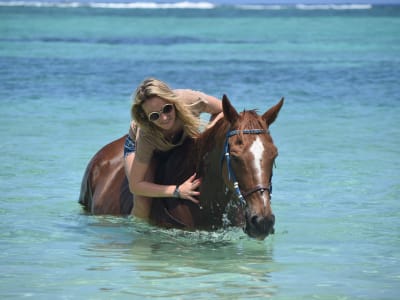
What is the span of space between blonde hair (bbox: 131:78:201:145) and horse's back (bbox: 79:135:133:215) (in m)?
0.96

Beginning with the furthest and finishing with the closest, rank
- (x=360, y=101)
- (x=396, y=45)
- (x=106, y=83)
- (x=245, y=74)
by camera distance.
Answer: (x=396, y=45), (x=245, y=74), (x=106, y=83), (x=360, y=101)

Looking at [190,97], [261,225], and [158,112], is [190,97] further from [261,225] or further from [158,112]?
[261,225]

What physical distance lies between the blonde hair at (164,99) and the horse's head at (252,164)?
47cm

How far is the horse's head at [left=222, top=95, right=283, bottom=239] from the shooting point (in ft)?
16.9

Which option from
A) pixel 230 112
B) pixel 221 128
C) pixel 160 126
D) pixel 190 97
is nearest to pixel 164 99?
pixel 160 126

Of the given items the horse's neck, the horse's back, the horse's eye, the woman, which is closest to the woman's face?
the woman

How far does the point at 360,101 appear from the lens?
1677 cm

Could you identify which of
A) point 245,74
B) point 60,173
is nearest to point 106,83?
point 245,74

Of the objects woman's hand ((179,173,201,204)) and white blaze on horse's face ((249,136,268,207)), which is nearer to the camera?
white blaze on horse's face ((249,136,268,207))

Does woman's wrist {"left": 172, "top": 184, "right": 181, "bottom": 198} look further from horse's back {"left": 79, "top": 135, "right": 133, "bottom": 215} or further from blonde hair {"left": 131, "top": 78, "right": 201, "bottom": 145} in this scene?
horse's back {"left": 79, "top": 135, "right": 133, "bottom": 215}

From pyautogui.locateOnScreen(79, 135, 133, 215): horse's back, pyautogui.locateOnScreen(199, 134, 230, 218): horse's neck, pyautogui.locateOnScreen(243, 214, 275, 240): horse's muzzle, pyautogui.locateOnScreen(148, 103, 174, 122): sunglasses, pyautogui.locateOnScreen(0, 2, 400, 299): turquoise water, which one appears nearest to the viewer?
pyautogui.locateOnScreen(243, 214, 275, 240): horse's muzzle

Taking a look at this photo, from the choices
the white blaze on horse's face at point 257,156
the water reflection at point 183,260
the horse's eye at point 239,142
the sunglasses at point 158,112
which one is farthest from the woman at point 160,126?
the white blaze on horse's face at point 257,156

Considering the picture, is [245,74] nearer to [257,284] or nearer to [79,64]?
[79,64]

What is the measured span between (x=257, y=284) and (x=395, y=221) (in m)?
2.30
